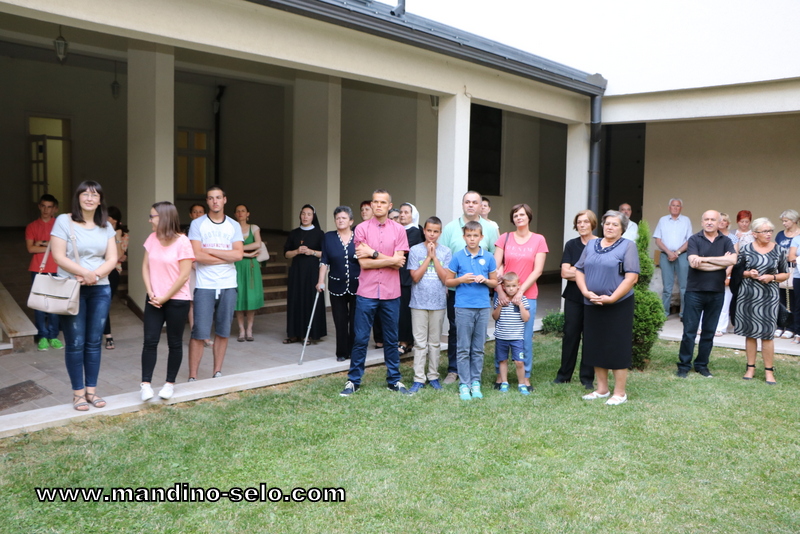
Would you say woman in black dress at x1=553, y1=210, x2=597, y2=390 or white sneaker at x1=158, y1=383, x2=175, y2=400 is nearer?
white sneaker at x1=158, y1=383, x2=175, y2=400

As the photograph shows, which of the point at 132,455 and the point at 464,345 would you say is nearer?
the point at 132,455

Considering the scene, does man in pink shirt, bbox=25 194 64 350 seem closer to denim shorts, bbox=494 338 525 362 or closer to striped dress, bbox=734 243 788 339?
denim shorts, bbox=494 338 525 362

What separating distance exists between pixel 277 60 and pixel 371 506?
437 cm

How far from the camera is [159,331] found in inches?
215

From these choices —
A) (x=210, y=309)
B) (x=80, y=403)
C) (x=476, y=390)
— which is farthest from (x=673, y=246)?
(x=80, y=403)

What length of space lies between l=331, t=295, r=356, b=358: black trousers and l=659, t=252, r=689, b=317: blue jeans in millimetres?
5290

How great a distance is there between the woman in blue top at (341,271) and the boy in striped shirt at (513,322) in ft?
5.34

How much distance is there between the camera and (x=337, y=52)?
6.73 metres

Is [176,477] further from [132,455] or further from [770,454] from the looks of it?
[770,454]

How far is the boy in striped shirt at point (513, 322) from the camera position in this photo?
5957 millimetres

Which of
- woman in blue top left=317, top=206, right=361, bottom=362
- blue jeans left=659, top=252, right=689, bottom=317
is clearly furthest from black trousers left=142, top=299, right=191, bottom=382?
blue jeans left=659, top=252, right=689, bottom=317

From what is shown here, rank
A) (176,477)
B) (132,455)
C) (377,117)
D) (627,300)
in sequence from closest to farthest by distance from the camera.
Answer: (176,477)
(132,455)
(627,300)
(377,117)

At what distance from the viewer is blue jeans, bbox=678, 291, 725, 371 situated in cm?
685

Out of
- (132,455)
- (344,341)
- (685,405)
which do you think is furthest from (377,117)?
(132,455)
